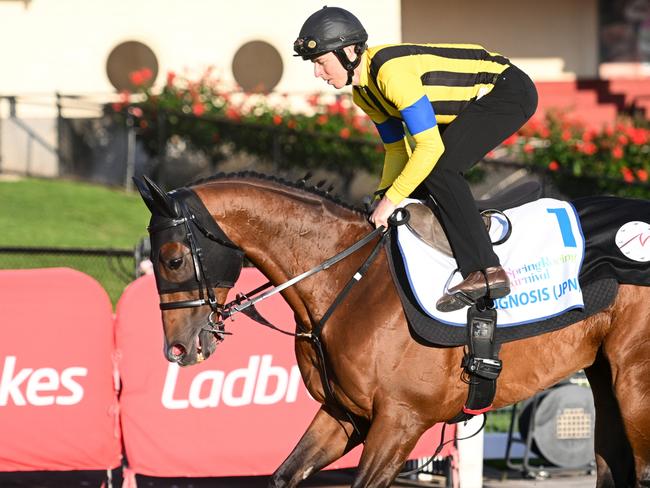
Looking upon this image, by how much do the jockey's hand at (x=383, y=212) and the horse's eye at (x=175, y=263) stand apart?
0.90m

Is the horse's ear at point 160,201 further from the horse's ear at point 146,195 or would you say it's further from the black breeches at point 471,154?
the black breeches at point 471,154

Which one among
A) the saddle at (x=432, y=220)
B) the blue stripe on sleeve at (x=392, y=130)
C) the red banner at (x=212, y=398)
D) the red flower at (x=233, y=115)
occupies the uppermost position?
the blue stripe on sleeve at (x=392, y=130)

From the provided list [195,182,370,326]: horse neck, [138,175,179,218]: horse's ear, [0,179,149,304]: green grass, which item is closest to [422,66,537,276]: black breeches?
[195,182,370,326]: horse neck

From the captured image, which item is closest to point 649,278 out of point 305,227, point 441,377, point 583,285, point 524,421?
point 583,285

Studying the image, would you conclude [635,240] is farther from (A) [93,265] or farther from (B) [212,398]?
(A) [93,265]

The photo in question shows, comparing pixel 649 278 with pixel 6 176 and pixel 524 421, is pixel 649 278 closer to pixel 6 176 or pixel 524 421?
pixel 524 421

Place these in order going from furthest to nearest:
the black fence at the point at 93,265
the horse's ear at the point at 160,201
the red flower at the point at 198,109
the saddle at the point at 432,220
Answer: the red flower at the point at 198,109 < the black fence at the point at 93,265 < the saddle at the point at 432,220 < the horse's ear at the point at 160,201

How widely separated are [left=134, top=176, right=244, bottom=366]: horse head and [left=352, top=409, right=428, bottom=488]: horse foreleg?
81cm

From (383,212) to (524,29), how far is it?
17.5 meters

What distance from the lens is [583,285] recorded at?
217 inches

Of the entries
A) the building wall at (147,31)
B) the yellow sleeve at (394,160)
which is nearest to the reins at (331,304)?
the yellow sleeve at (394,160)

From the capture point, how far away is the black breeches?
5.19 m

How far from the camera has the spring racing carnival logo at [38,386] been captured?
7035 mm

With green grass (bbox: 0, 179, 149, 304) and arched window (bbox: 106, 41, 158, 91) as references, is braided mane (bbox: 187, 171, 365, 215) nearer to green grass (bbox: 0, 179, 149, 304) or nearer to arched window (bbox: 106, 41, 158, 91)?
green grass (bbox: 0, 179, 149, 304)
